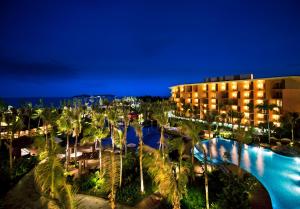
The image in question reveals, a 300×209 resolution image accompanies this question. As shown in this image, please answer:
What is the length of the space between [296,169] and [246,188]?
11467 mm

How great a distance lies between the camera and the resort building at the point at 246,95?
36750 mm

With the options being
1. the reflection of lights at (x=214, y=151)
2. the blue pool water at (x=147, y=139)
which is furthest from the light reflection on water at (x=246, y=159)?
the blue pool water at (x=147, y=139)

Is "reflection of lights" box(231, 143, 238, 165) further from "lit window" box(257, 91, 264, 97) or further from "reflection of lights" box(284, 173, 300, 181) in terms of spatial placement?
"lit window" box(257, 91, 264, 97)

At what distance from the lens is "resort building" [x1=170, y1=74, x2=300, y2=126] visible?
1447 inches

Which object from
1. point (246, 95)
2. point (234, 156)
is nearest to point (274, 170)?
point (234, 156)

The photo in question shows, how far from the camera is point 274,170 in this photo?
2128 cm

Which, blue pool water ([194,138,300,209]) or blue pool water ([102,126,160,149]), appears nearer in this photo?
blue pool water ([194,138,300,209])

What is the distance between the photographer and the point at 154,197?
1398 cm

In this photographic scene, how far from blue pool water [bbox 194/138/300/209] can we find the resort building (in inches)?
454

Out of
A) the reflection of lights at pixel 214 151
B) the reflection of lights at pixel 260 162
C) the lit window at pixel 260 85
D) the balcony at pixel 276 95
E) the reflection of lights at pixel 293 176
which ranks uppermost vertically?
the lit window at pixel 260 85

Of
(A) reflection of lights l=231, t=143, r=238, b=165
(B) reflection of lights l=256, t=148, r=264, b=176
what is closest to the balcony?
(A) reflection of lights l=231, t=143, r=238, b=165

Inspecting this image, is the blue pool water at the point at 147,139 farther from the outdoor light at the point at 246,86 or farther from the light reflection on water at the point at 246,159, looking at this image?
the outdoor light at the point at 246,86

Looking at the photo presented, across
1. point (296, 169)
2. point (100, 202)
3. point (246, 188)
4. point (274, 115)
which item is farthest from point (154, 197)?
point (274, 115)

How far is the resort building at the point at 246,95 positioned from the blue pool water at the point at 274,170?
1153cm
